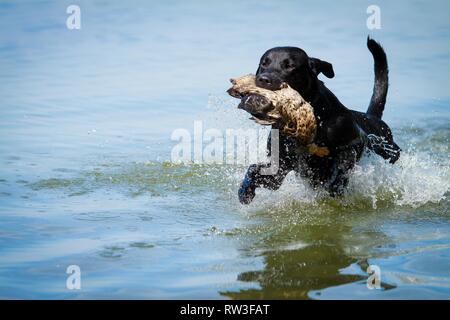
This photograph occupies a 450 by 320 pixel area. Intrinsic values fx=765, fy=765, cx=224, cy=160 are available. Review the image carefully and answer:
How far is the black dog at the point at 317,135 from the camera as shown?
223 inches

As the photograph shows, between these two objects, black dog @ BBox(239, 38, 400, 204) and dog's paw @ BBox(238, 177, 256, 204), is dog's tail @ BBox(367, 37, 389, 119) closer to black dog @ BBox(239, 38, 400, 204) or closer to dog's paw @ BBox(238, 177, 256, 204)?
black dog @ BBox(239, 38, 400, 204)

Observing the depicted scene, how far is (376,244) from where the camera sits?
16.2 ft

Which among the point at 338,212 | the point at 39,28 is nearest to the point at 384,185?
the point at 338,212

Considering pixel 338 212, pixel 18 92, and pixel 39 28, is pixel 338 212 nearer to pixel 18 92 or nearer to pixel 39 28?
pixel 18 92

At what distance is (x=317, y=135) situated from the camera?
5.83m

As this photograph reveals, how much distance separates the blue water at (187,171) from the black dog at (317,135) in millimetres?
196

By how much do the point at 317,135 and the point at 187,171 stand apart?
7.03 ft

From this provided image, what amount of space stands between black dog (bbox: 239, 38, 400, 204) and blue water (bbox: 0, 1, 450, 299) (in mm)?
196
